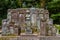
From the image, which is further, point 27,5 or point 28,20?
point 27,5

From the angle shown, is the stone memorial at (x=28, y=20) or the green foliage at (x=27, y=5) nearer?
the stone memorial at (x=28, y=20)

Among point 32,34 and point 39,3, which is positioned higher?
point 39,3

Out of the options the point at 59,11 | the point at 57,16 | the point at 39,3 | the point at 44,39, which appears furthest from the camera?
the point at 39,3

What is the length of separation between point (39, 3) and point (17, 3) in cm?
182

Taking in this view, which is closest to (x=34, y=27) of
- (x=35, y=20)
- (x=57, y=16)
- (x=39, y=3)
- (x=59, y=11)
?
(x=35, y=20)

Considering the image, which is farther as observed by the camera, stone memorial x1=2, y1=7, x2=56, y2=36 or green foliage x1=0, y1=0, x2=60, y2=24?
green foliage x1=0, y1=0, x2=60, y2=24

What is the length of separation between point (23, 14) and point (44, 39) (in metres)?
0.90

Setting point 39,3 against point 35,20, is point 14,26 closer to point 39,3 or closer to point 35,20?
point 35,20

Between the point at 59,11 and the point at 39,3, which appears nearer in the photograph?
the point at 59,11

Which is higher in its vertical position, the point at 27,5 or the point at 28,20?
the point at 27,5

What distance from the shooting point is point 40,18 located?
645 cm

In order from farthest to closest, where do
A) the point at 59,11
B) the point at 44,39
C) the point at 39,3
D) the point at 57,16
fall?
the point at 39,3, the point at 59,11, the point at 57,16, the point at 44,39

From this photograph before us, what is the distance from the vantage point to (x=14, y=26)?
256 inches

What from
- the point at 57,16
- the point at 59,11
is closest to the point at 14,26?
the point at 57,16
